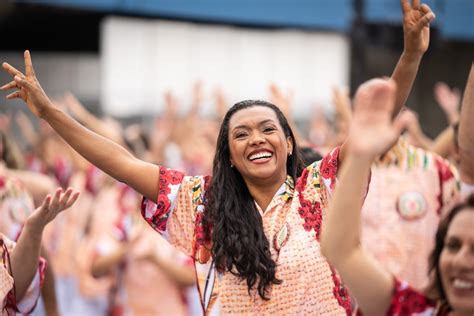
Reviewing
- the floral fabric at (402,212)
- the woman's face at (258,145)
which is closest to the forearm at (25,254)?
the woman's face at (258,145)

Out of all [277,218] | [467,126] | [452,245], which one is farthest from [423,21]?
[452,245]

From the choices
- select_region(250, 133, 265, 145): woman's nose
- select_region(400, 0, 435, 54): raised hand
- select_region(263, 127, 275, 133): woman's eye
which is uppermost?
select_region(400, 0, 435, 54): raised hand

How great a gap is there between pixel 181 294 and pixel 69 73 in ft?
27.6

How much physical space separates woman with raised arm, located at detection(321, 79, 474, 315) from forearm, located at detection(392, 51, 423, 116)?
717 mm

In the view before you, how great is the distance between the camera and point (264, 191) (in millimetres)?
3568

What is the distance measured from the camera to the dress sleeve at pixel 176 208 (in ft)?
11.6

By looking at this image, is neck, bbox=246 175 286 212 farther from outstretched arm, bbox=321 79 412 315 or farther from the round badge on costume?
the round badge on costume

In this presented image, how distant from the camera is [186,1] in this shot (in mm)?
11492

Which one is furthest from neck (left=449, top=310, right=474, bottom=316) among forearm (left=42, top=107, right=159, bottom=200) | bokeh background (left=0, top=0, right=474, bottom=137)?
bokeh background (left=0, top=0, right=474, bottom=137)

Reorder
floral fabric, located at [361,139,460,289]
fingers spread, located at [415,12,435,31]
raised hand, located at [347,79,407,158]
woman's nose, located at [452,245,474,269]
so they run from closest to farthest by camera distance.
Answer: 1. raised hand, located at [347,79,407,158]
2. woman's nose, located at [452,245,474,269]
3. fingers spread, located at [415,12,435,31]
4. floral fabric, located at [361,139,460,289]

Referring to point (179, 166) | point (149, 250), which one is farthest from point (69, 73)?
point (149, 250)

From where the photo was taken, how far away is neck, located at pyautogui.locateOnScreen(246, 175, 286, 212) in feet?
11.6

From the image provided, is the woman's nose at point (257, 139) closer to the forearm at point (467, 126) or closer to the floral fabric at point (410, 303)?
the forearm at point (467, 126)

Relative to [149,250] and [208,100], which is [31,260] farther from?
[208,100]
